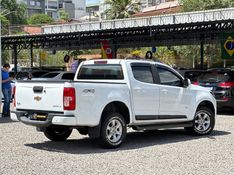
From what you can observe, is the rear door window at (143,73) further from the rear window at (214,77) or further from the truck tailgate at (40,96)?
the rear window at (214,77)

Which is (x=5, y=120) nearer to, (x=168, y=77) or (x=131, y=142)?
(x=131, y=142)

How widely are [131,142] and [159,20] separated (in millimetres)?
23026

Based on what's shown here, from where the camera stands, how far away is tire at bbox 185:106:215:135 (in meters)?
12.0

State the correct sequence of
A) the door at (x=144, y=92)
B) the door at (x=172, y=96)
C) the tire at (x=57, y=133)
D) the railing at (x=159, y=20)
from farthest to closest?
the railing at (x=159, y=20) → the door at (x=172, y=96) → the tire at (x=57, y=133) → the door at (x=144, y=92)

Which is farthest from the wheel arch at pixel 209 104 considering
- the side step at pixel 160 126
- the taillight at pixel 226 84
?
the taillight at pixel 226 84

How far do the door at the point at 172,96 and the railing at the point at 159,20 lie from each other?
17307mm

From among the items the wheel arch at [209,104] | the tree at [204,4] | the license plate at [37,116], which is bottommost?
the wheel arch at [209,104]

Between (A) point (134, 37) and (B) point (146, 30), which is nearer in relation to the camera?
(B) point (146, 30)

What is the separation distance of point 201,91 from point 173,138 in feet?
4.80

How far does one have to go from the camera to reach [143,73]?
11000mm

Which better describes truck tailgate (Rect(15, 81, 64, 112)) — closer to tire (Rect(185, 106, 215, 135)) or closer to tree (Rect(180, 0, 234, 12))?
tire (Rect(185, 106, 215, 135))

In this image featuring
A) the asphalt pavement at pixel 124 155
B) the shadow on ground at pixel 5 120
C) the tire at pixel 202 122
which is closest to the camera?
the asphalt pavement at pixel 124 155

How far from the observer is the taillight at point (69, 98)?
934 centimetres

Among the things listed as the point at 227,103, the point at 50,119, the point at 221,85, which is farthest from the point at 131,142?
the point at 221,85
